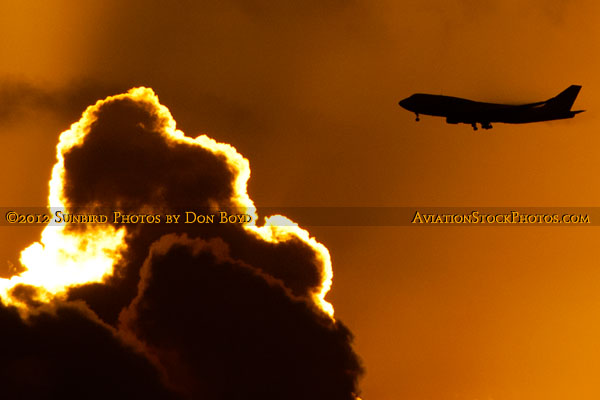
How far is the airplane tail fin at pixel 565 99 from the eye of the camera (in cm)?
13912

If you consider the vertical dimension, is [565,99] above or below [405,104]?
above

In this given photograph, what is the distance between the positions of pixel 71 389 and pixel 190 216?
3200cm

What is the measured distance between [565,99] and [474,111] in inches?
1037

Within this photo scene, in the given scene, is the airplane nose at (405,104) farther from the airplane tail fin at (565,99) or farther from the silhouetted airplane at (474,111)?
the airplane tail fin at (565,99)

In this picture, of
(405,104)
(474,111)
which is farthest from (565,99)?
(405,104)

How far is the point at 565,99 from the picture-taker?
14150 cm

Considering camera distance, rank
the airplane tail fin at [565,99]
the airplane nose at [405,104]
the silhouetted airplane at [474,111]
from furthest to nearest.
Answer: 1. the airplane tail fin at [565,99]
2. the airplane nose at [405,104]
3. the silhouetted airplane at [474,111]

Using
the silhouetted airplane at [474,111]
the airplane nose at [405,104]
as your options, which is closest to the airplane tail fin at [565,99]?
the silhouetted airplane at [474,111]

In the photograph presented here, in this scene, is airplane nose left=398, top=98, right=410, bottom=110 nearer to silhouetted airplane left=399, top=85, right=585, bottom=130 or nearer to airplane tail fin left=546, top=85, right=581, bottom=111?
silhouetted airplane left=399, top=85, right=585, bottom=130

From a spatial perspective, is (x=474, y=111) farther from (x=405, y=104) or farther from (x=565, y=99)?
(x=565, y=99)

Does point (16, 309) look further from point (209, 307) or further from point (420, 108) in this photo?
point (420, 108)

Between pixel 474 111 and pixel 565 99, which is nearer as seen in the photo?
pixel 474 111

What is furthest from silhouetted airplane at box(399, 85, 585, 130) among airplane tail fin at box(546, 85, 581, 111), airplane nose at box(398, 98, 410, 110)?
airplane tail fin at box(546, 85, 581, 111)

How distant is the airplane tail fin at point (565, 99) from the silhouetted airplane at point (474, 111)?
18.6 feet
